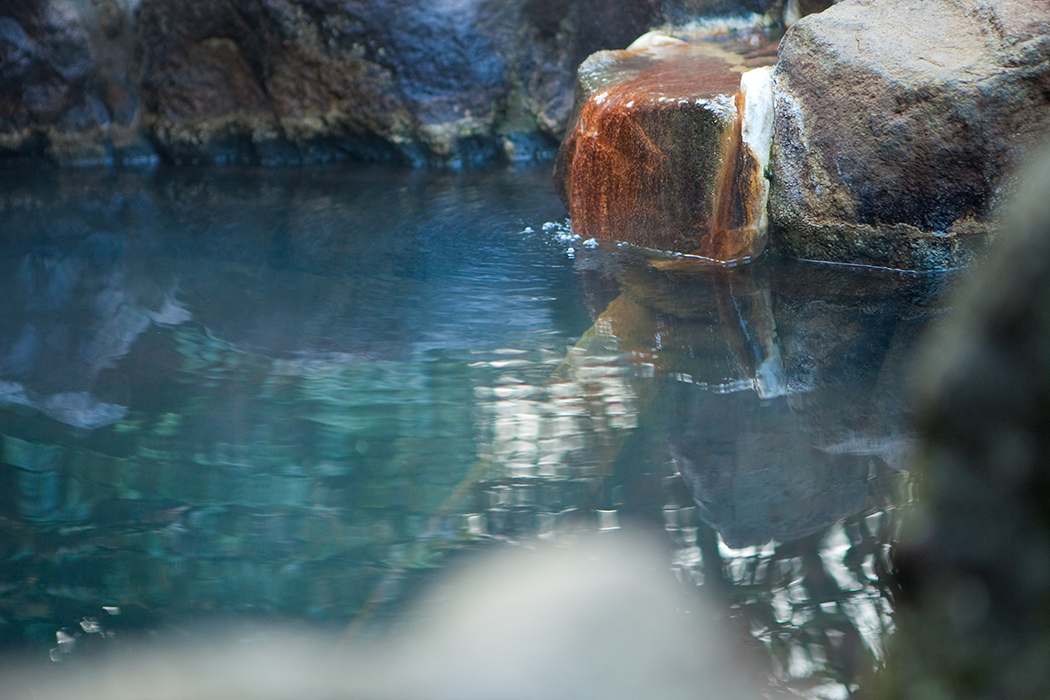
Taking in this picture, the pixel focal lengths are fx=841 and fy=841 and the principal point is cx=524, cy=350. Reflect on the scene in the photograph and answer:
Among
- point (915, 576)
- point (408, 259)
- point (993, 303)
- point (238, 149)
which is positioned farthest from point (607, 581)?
point (238, 149)

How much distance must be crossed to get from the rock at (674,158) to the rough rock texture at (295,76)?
196cm

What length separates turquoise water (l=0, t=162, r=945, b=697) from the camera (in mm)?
1666

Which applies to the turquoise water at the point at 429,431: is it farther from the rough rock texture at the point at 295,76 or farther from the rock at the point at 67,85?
the rock at the point at 67,85

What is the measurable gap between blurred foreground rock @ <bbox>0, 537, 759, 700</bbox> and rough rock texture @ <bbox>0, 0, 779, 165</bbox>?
500cm

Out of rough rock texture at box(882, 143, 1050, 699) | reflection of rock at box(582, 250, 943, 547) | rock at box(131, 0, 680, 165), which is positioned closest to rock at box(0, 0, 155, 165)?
rock at box(131, 0, 680, 165)

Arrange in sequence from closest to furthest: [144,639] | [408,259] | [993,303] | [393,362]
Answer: [993,303]
[144,639]
[393,362]
[408,259]

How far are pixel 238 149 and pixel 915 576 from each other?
23.4 ft

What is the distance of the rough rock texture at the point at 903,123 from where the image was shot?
316 centimetres

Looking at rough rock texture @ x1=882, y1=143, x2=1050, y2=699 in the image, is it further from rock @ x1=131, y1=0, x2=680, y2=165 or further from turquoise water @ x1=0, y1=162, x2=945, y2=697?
rock @ x1=131, y1=0, x2=680, y2=165

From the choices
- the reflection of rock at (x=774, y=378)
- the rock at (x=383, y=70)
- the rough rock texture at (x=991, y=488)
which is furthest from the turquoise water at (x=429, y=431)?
the rock at (x=383, y=70)

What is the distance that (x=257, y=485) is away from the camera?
206 cm

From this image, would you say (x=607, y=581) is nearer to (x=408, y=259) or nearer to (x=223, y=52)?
(x=408, y=259)

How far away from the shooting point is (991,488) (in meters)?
0.54

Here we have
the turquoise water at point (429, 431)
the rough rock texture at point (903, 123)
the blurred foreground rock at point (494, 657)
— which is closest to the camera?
the blurred foreground rock at point (494, 657)
